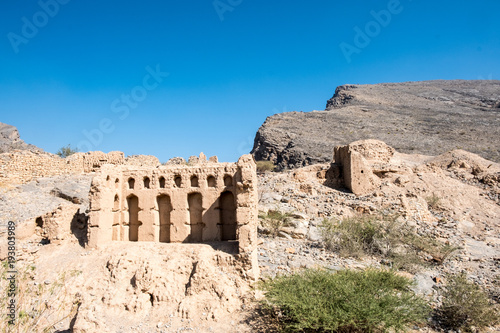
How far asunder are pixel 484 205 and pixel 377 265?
10.9 meters

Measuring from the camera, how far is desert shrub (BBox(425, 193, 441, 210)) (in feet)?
61.3

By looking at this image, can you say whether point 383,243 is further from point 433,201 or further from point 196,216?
point 433,201

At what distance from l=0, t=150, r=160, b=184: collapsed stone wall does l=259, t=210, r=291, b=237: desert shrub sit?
782cm

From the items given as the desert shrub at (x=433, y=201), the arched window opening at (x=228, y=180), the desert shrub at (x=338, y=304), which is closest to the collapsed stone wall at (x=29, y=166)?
the arched window opening at (x=228, y=180)

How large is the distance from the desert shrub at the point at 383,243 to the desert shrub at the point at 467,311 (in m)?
2.58

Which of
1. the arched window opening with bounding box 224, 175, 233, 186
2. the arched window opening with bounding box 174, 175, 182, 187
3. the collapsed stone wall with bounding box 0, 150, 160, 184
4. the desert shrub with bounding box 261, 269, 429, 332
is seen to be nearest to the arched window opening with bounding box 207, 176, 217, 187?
the arched window opening with bounding box 224, 175, 233, 186

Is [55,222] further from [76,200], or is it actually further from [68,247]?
[76,200]

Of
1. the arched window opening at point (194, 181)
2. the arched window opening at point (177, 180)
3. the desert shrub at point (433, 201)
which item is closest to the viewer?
the arched window opening at point (194, 181)

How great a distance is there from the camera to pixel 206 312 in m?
8.23

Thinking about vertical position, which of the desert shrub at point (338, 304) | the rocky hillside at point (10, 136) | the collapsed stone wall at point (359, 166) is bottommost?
the desert shrub at point (338, 304)

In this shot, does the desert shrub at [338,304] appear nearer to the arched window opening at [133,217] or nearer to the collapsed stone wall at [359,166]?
the arched window opening at [133,217]

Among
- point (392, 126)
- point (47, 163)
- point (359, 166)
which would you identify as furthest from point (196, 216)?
point (392, 126)

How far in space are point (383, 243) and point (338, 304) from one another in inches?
253

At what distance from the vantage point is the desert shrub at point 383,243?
12.1 meters
